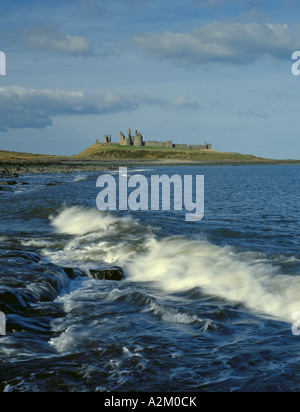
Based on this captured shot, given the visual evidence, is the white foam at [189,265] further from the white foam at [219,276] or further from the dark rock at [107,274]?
the dark rock at [107,274]

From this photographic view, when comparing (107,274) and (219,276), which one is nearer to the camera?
(107,274)

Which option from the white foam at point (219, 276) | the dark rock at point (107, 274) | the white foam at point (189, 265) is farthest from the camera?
the dark rock at point (107, 274)

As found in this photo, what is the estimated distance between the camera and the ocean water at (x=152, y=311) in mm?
7266

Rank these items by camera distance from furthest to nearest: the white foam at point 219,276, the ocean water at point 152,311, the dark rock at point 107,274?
1. the dark rock at point 107,274
2. the white foam at point 219,276
3. the ocean water at point 152,311

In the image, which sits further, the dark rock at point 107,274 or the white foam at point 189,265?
the dark rock at point 107,274

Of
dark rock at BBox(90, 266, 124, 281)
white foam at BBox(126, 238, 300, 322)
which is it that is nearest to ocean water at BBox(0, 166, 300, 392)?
white foam at BBox(126, 238, 300, 322)

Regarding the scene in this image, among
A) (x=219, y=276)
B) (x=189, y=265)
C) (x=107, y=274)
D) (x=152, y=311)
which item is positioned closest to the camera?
(x=152, y=311)

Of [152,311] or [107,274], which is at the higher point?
[107,274]

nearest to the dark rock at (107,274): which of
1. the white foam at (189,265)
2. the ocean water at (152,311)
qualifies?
the ocean water at (152,311)

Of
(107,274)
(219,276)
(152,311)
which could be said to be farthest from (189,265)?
(152,311)

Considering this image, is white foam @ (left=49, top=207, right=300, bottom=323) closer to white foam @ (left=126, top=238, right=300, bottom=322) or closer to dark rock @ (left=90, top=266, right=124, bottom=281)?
white foam @ (left=126, top=238, right=300, bottom=322)

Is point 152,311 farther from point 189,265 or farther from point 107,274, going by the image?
point 189,265

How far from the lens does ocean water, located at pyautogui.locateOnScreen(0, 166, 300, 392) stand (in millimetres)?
7266

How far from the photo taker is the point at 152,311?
34.9ft
